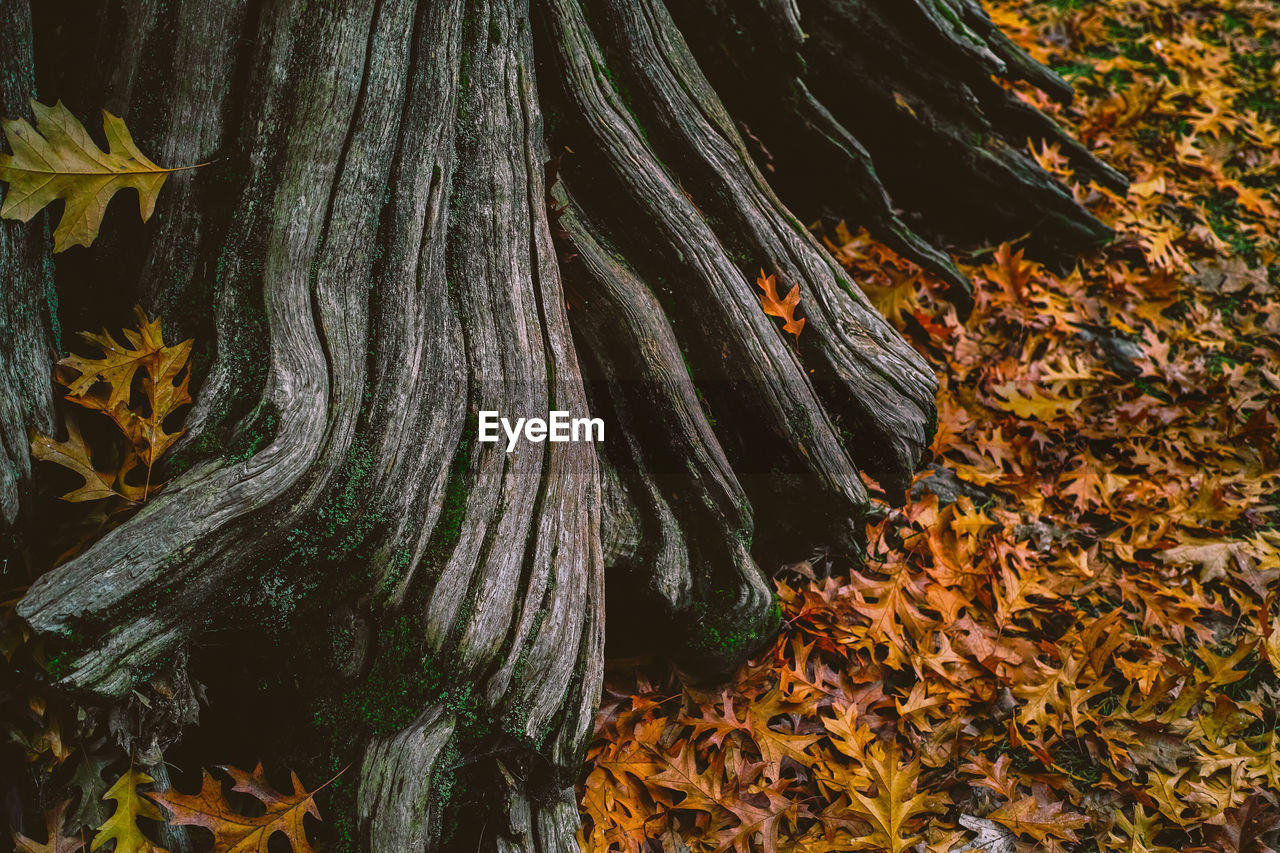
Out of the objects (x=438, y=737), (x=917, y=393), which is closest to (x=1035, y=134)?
(x=917, y=393)

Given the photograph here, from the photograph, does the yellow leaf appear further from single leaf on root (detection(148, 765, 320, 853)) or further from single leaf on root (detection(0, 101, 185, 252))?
single leaf on root (detection(0, 101, 185, 252))

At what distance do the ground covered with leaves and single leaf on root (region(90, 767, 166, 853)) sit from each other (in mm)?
1154

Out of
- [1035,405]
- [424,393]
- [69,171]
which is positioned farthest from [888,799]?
[69,171]

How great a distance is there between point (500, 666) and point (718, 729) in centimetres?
82

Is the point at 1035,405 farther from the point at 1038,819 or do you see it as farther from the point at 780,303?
the point at 1038,819

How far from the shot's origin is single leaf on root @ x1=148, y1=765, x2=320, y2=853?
193 centimetres

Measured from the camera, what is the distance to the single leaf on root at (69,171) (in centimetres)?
176

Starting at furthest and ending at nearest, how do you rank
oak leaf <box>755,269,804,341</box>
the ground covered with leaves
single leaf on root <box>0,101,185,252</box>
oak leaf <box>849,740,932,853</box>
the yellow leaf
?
1. the yellow leaf
2. oak leaf <box>755,269,804,341</box>
3. the ground covered with leaves
4. oak leaf <box>849,740,932,853</box>
5. single leaf on root <box>0,101,185,252</box>

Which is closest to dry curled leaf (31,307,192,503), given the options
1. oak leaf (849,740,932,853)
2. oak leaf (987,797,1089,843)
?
oak leaf (849,740,932,853)

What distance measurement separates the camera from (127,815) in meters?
1.88

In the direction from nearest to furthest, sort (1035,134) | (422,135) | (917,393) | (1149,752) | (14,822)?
1. (14,822)
2. (422,135)
3. (1149,752)
4. (917,393)
5. (1035,134)

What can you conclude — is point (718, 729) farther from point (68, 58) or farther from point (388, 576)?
point (68, 58)

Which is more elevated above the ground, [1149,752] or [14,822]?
[14,822]

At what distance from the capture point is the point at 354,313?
81.6 inches
